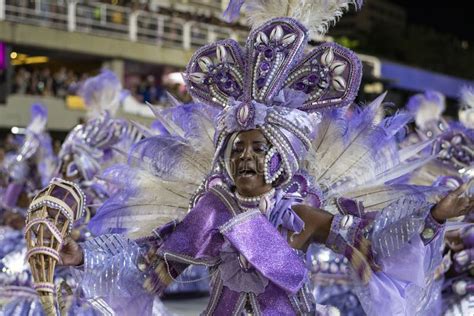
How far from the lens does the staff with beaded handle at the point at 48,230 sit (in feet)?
9.28

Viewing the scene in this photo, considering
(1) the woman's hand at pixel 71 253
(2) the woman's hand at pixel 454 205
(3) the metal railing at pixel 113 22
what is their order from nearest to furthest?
1. (2) the woman's hand at pixel 454 205
2. (1) the woman's hand at pixel 71 253
3. (3) the metal railing at pixel 113 22

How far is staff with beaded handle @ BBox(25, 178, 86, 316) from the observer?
2.83 m

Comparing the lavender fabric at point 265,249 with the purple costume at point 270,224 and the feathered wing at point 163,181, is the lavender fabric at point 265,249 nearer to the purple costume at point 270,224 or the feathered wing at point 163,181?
the purple costume at point 270,224

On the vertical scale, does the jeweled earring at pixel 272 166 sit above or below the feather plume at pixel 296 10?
below

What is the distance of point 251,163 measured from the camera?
3295 millimetres

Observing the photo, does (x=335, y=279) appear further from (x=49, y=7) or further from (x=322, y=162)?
(x=49, y=7)

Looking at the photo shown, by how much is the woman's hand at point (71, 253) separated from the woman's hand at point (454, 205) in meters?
1.16

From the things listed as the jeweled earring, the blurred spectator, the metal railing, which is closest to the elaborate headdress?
the jeweled earring

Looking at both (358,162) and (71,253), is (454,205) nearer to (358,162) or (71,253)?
(358,162)

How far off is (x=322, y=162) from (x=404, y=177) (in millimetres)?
544

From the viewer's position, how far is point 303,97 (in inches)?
136

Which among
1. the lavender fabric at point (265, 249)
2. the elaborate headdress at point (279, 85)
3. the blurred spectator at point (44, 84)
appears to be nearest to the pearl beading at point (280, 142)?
the elaborate headdress at point (279, 85)

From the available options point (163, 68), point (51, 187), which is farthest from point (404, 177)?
point (163, 68)

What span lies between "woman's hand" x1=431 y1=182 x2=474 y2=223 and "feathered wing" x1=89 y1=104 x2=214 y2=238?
1.09m
